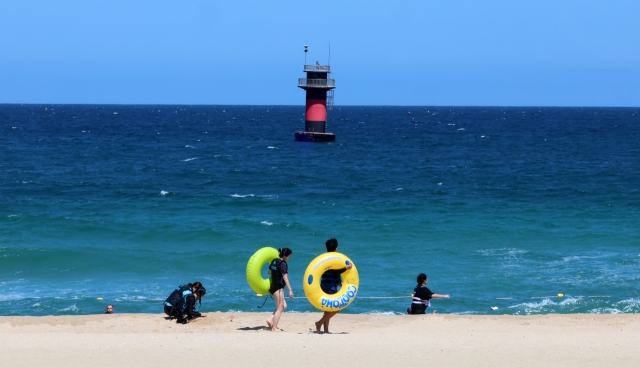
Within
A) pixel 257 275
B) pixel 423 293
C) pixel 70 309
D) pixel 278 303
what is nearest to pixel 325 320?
pixel 278 303

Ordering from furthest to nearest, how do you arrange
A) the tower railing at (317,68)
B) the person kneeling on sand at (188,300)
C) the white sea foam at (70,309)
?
the tower railing at (317,68) → the white sea foam at (70,309) → the person kneeling on sand at (188,300)

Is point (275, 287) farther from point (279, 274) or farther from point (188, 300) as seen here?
point (188, 300)

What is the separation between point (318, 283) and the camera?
40.0 feet

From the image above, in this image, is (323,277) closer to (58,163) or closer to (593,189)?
(593,189)

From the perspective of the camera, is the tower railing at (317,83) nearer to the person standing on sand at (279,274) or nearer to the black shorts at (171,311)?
the black shorts at (171,311)

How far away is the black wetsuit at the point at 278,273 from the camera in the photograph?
501 inches

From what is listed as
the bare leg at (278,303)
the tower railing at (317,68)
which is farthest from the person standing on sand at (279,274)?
the tower railing at (317,68)

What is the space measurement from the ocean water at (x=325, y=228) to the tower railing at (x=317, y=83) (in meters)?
5.18

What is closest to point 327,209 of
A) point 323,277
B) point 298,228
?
point 298,228

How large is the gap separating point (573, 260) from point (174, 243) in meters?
12.6

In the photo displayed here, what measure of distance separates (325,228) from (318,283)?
1715 centimetres

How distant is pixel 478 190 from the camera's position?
135 feet

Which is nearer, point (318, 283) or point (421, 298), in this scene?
point (318, 283)

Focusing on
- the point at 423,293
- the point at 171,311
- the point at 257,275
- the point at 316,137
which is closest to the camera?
the point at 257,275
